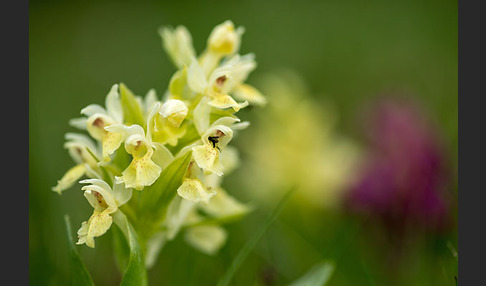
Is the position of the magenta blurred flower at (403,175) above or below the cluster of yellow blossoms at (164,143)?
below

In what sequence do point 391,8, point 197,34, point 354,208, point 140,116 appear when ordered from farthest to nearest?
point 391,8, point 197,34, point 354,208, point 140,116

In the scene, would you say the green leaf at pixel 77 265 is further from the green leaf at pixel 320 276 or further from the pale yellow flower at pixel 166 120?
the green leaf at pixel 320 276

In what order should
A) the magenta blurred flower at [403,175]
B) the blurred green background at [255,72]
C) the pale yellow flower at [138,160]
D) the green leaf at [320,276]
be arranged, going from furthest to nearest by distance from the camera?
1. the magenta blurred flower at [403,175]
2. the blurred green background at [255,72]
3. the green leaf at [320,276]
4. the pale yellow flower at [138,160]

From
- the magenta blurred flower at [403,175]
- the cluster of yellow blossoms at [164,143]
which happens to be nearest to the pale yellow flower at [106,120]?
the cluster of yellow blossoms at [164,143]

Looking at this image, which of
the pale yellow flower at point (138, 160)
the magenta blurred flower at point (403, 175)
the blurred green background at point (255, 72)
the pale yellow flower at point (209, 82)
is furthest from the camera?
the magenta blurred flower at point (403, 175)

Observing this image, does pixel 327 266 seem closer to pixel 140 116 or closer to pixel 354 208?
pixel 140 116

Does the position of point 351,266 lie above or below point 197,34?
below

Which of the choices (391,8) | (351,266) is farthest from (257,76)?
(351,266)
